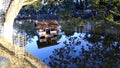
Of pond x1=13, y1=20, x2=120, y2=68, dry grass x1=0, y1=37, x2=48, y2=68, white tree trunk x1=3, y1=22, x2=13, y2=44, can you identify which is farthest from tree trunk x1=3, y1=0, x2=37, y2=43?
pond x1=13, y1=20, x2=120, y2=68

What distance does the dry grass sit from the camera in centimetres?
1290

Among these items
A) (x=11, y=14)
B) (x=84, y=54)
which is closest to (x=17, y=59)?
(x=11, y=14)

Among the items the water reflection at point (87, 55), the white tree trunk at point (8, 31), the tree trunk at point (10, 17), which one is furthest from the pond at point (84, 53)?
the tree trunk at point (10, 17)

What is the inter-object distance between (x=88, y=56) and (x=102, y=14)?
23675 mm

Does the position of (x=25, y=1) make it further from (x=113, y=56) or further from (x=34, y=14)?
(x=34, y=14)

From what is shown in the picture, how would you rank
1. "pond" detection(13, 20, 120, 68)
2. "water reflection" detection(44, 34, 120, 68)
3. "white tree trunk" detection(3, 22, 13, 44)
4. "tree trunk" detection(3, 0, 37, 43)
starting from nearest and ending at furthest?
"tree trunk" detection(3, 0, 37, 43)
"white tree trunk" detection(3, 22, 13, 44)
"water reflection" detection(44, 34, 120, 68)
"pond" detection(13, 20, 120, 68)

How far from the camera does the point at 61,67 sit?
51.0 feet

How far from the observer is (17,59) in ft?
43.9

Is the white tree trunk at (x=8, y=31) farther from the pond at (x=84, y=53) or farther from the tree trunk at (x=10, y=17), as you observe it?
the pond at (x=84, y=53)

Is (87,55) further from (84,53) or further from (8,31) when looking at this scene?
(8,31)

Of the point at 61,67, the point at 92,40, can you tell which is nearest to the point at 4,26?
the point at 61,67

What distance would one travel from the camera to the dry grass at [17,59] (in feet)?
42.3

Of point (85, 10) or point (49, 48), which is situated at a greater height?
point (49, 48)

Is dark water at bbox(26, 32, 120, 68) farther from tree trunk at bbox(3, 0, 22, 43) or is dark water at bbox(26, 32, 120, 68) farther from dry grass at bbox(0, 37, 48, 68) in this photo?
tree trunk at bbox(3, 0, 22, 43)
